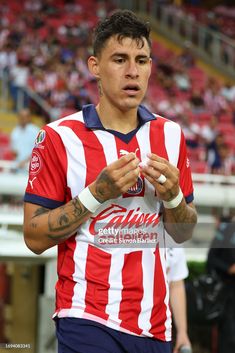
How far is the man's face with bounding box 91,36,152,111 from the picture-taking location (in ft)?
9.79

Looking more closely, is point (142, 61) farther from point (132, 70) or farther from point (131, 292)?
Result: point (131, 292)

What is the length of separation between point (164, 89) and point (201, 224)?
13619 mm

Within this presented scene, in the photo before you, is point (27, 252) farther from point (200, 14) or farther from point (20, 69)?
point (200, 14)

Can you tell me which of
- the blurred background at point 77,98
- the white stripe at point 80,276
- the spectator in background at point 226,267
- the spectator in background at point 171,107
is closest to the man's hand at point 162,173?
the white stripe at point 80,276

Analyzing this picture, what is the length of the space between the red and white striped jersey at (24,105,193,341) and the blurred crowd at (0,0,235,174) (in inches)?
388

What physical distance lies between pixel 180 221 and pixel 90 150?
1.29ft

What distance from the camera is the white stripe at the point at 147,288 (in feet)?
9.68

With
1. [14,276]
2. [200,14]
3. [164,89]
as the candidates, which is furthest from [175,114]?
[14,276]

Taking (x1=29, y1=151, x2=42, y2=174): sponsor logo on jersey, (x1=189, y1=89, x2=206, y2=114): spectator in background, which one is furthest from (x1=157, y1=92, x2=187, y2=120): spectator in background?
(x1=29, y1=151, x2=42, y2=174): sponsor logo on jersey

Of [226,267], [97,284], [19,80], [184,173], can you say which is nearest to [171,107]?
[19,80]

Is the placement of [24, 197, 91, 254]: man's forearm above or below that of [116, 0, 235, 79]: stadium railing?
below

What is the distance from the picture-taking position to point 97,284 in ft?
9.61

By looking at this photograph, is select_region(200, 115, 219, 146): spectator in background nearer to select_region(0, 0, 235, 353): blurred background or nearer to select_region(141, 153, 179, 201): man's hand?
select_region(0, 0, 235, 353): blurred background

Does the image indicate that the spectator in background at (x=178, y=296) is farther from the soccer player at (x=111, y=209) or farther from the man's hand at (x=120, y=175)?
the man's hand at (x=120, y=175)
